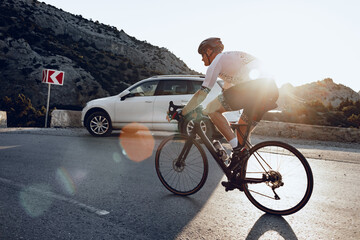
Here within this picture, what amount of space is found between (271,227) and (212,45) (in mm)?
2015

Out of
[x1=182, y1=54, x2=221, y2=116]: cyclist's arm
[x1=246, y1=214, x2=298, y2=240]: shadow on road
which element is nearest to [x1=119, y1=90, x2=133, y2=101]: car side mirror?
[x1=182, y1=54, x2=221, y2=116]: cyclist's arm

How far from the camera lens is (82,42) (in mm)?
65125

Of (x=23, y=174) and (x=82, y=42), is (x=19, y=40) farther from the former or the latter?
(x=23, y=174)

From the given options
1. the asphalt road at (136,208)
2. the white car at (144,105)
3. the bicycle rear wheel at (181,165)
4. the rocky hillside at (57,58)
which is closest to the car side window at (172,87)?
the white car at (144,105)

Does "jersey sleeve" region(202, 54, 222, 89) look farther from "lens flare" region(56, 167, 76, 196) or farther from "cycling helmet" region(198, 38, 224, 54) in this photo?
"lens flare" region(56, 167, 76, 196)

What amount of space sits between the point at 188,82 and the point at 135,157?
371 cm

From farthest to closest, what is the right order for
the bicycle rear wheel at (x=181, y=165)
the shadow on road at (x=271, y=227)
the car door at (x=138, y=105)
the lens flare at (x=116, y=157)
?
the car door at (x=138, y=105), the lens flare at (x=116, y=157), the bicycle rear wheel at (x=181, y=165), the shadow on road at (x=271, y=227)

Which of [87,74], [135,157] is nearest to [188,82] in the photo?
[135,157]

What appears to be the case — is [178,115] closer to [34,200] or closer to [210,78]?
[210,78]

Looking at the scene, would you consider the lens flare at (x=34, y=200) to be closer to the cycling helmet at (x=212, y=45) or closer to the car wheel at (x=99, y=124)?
the cycling helmet at (x=212, y=45)

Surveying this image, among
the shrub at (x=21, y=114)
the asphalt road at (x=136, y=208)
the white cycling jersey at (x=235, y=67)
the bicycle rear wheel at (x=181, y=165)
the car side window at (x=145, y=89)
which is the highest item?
the white cycling jersey at (x=235, y=67)

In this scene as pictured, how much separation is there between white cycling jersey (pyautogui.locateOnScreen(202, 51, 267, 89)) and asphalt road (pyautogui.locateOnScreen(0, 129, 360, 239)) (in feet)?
4.63

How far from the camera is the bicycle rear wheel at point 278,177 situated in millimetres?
2801

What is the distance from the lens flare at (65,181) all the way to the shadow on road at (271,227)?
85.0 inches
